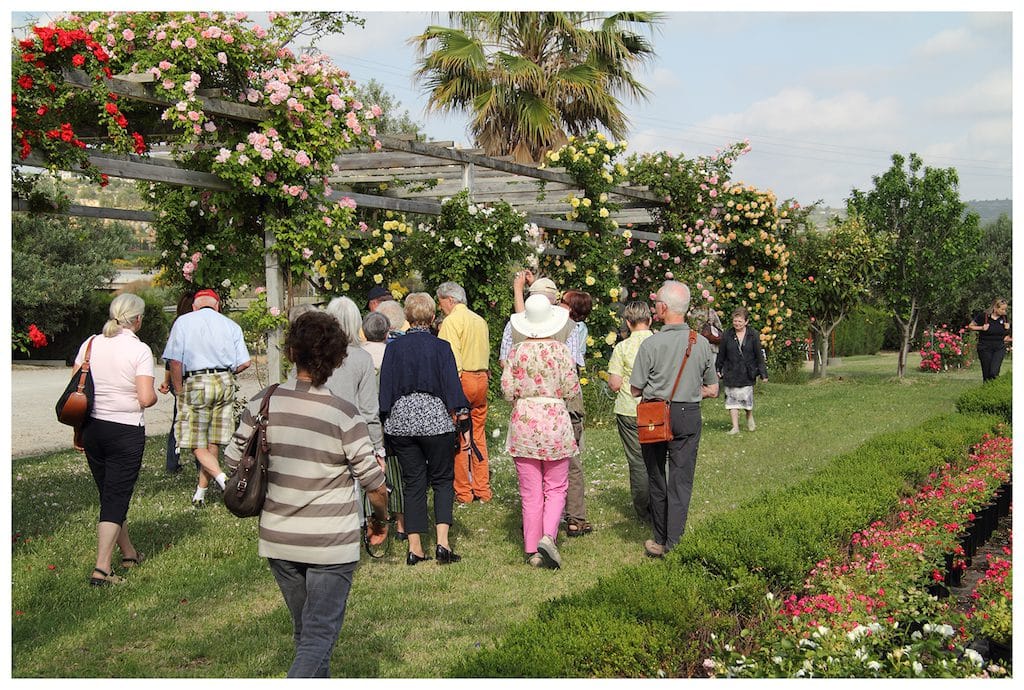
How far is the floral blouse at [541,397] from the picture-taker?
229 inches

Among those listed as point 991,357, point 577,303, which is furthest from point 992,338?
point 577,303

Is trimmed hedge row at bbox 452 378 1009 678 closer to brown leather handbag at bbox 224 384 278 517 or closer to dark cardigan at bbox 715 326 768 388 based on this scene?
brown leather handbag at bbox 224 384 278 517

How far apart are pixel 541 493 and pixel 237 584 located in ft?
6.16

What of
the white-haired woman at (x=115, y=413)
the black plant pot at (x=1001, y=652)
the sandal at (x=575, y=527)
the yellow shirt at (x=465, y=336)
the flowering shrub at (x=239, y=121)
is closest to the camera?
the black plant pot at (x=1001, y=652)

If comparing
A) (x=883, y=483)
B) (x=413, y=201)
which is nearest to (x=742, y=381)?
(x=413, y=201)

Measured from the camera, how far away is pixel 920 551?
4.92m

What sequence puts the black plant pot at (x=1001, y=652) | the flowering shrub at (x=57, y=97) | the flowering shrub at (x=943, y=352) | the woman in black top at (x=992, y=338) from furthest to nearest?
the flowering shrub at (x=943, y=352)
the woman in black top at (x=992, y=338)
the flowering shrub at (x=57, y=97)
the black plant pot at (x=1001, y=652)

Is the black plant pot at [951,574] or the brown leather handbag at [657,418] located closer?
the black plant pot at [951,574]

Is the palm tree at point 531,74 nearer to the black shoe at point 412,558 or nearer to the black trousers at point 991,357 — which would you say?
the black trousers at point 991,357

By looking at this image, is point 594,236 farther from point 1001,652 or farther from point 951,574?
point 1001,652

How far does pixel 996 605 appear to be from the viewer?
4.23 meters

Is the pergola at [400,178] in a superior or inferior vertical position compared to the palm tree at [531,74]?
inferior

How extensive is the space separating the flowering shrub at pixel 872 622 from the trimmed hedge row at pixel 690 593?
4.0 inches

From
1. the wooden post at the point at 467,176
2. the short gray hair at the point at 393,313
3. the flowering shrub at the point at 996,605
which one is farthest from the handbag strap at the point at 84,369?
the wooden post at the point at 467,176
